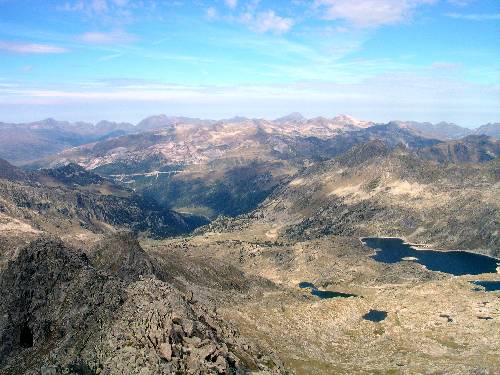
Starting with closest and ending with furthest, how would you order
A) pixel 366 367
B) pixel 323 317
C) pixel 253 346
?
pixel 253 346 < pixel 366 367 < pixel 323 317

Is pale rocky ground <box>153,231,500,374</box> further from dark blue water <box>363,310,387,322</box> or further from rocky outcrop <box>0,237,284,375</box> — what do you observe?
rocky outcrop <box>0,237,284,375</box>

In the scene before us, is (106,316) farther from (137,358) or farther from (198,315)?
(198,315)

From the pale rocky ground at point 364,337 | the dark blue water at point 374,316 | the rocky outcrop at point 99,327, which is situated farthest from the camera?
Answer: the dark blue water at point 374,316

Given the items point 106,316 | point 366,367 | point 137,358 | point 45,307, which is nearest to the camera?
point 137,358

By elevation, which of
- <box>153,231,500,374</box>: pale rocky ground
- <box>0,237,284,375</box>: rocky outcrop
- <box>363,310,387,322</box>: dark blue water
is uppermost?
<box>0,237,284,375</box>: rocky outcrop

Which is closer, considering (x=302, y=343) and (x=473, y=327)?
(x=302, y=343)

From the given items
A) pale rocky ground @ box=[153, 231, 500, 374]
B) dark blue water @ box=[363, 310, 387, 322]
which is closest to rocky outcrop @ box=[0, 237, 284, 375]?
pale rocky ground @ box=[153, 231, 500, 374]

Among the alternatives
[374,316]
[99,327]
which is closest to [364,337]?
[374,316]

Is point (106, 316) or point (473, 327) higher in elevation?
point (106, 316)

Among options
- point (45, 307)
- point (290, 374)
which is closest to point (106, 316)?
point (45, 307)

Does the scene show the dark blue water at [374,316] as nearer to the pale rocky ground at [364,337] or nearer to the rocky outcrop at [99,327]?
the pale rocky ground at [364,337]

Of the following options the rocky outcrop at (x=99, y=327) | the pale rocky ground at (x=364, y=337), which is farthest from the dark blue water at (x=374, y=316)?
the rocky outcrop at (x=99, y=327)
